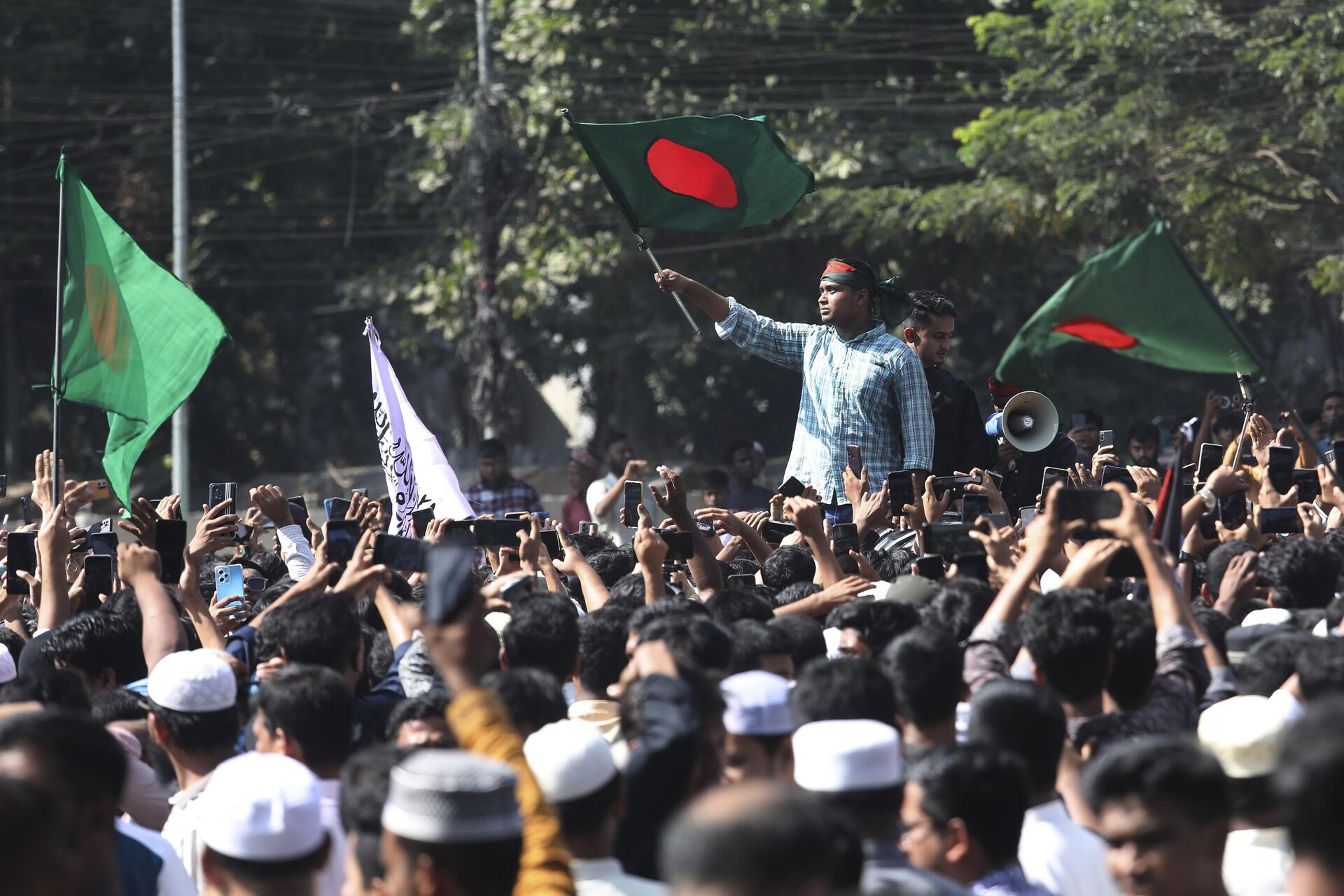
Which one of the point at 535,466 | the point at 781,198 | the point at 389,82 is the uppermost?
the point at 389,82

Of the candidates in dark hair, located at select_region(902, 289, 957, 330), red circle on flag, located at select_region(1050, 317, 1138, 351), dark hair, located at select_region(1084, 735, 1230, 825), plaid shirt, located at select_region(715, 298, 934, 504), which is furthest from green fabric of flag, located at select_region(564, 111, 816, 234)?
dark hair, located at select_region(1084, 735, 1230, 825)

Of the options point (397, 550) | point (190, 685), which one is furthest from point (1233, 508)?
point (190, 685)

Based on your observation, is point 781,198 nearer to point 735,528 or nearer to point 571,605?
point 735,528

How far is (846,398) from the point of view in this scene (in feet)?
23.9

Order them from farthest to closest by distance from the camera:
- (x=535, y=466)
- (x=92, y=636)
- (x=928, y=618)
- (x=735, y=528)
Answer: (x=535, y=466) < (x=735, y=528) < (x=92, y=636) < (x=928, y=618)

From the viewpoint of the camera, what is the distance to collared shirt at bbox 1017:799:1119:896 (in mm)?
3340

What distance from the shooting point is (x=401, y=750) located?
3332mm

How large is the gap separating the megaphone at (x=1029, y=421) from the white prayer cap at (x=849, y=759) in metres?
4.29

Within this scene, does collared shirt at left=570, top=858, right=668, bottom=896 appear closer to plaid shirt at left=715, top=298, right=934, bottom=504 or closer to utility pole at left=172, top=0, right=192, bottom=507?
plaid shirt at left=715, top=298, right=934, bottom=504

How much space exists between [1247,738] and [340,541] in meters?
2.90

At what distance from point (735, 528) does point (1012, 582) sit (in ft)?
7.33

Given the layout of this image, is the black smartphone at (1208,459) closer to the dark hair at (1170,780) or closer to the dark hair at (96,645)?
the dark hair at (1170,780)

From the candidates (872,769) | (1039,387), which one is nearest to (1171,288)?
(1039,387)

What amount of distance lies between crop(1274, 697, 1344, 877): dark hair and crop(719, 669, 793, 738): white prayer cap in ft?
5.12
